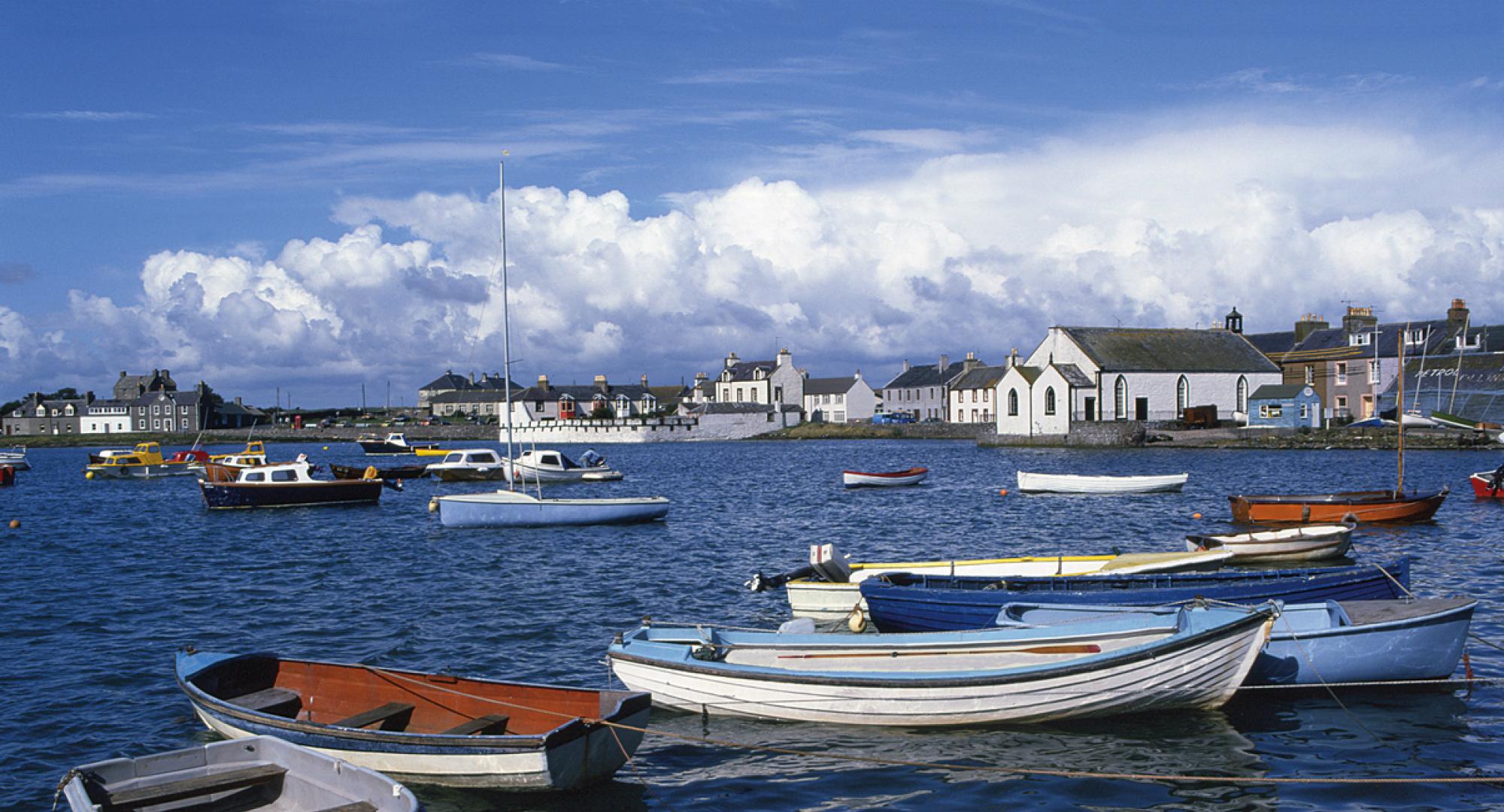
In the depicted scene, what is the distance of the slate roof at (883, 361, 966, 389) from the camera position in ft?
441

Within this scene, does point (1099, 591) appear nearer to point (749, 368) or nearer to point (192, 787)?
point (192, 787)

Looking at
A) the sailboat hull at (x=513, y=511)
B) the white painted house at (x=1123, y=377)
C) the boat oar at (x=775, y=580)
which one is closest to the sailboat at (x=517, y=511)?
the sailboat hull at (x=513, y=511)

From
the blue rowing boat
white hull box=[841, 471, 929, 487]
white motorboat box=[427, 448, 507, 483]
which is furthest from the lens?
white motorboat box=[427, 448, 507, 483]

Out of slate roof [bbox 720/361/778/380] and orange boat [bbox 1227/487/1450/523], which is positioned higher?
slate roof [bbox 720/361/778/380]

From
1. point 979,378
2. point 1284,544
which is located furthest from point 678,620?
point 979,378

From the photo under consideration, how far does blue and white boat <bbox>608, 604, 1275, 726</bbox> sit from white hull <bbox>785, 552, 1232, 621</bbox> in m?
5.03

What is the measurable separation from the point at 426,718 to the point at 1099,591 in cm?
988

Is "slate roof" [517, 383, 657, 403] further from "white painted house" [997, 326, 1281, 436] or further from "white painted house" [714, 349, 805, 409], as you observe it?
"white painted house" [997, 326, 1281, 436]

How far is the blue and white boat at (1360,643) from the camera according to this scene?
13.8 metres

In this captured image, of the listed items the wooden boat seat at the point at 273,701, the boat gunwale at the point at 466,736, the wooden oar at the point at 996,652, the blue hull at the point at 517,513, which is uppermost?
the wooden oar at the point at 996,652

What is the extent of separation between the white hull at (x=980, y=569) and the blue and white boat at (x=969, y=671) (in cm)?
503

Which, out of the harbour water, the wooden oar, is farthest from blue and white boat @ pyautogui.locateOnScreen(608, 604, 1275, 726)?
the harbour water

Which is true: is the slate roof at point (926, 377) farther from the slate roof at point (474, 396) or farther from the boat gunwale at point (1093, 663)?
the boat gunwale at point (1093, 663)

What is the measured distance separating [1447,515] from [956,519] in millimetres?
14896
